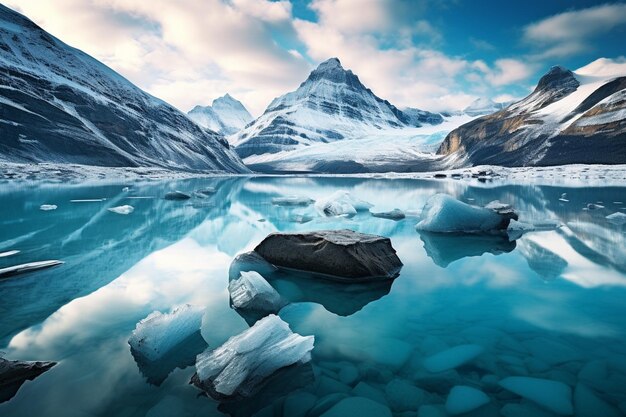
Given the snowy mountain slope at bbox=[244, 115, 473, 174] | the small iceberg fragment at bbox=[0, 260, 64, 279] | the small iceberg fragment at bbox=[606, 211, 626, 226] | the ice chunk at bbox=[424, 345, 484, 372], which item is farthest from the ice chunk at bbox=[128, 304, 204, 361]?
the snowy mountain slope at bbox=[244, 115, 473, 174]

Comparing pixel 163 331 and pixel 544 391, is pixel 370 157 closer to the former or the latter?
pixel 163 331

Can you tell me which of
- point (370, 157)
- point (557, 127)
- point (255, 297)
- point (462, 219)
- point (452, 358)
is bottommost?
point (452, 358)

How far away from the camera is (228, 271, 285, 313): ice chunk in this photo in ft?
15.5

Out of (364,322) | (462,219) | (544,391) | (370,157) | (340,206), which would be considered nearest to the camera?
(544,391)

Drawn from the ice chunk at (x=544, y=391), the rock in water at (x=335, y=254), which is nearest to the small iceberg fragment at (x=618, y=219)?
the rock in water at (x=335, y=254)

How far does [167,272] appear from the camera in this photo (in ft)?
21.8

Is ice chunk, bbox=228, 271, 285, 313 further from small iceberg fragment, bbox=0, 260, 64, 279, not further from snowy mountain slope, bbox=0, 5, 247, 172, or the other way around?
snowy mountain slope, bbox=0, 5, 247, 172

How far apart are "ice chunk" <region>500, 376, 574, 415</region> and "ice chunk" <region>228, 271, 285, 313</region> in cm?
272

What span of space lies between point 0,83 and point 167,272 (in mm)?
83128

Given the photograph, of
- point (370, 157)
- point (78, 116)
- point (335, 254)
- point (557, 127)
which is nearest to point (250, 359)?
point (335, 254)

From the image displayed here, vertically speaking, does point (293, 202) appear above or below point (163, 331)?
below

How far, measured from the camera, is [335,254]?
20.1ft

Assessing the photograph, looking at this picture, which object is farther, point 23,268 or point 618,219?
point 618,219

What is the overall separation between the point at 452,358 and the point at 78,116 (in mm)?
87694
